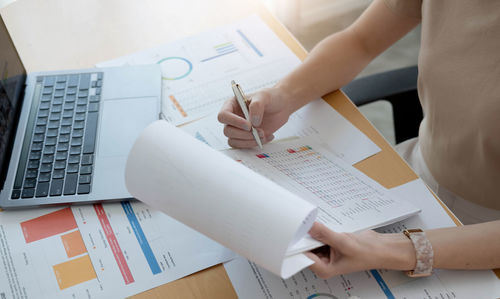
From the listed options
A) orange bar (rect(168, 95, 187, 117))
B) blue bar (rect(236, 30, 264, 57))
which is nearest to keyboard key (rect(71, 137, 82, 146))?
orange bar (rect(168, 95, 187, 117))

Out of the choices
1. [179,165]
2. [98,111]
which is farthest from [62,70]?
[179,165]

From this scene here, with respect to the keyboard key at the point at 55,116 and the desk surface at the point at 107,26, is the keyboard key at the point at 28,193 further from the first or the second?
the desk surface at the point at 107,26

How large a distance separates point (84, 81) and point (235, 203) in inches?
22.9

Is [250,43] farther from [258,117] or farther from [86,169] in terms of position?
[86,169]

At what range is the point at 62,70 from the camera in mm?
1081

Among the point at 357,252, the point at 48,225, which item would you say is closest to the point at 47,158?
the point at 48,225

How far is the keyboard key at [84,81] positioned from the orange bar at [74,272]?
0.40 metres

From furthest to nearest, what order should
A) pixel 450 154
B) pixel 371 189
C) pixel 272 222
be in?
pixel 450 154
pixel 371 189
pixel 272 222

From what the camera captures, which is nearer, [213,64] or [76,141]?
[76,141]

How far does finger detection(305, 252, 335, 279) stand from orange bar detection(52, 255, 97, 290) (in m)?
0.33

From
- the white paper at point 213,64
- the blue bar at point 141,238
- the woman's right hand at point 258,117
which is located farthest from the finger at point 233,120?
the blue bar at point 141,238

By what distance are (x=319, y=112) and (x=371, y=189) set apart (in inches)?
9.5

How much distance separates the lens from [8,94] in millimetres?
942

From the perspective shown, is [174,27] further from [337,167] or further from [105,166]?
[337,167]
